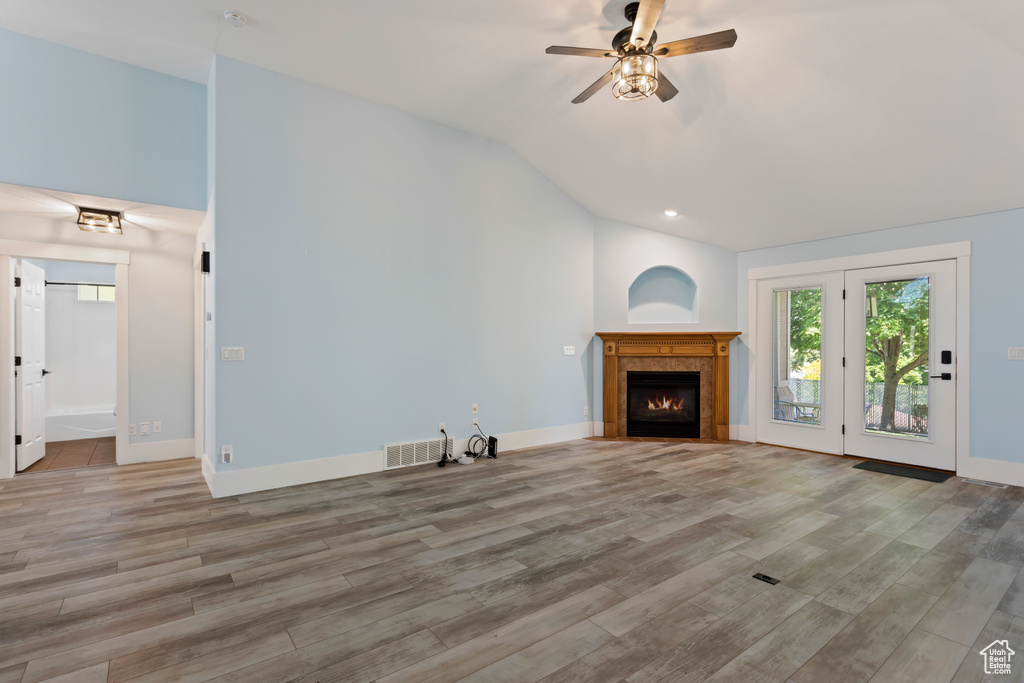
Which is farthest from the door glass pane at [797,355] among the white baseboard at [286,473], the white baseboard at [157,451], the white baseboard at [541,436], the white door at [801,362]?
the white baseboard at [157,451]

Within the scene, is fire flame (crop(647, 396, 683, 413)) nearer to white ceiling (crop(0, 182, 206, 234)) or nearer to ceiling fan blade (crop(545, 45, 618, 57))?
ceiling fan blade (crop(545, 45, 618, 57))

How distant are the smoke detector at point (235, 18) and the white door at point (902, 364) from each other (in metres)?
6.00

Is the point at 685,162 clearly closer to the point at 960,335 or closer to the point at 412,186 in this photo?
the point at 412,186

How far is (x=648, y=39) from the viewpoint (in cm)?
264

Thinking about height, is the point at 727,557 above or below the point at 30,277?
below

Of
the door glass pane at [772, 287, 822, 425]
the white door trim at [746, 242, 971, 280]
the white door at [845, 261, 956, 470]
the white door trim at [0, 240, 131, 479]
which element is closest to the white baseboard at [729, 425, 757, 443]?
the door glass pane at [772, 287, 822, 425]

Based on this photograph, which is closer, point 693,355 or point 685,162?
point 685,162

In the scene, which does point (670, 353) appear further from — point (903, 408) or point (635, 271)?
point (903, 408)

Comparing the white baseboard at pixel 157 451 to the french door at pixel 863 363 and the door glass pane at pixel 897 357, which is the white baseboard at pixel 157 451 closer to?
the french door at pixel 863 363

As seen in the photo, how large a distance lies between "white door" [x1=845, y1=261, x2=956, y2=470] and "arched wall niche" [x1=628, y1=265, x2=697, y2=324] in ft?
6.04

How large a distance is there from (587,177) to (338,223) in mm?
2742

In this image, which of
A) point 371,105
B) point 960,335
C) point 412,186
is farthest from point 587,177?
point 960,335

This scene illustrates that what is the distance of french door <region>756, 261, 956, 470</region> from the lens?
15.1 ft

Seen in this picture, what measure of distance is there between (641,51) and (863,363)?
422cm
